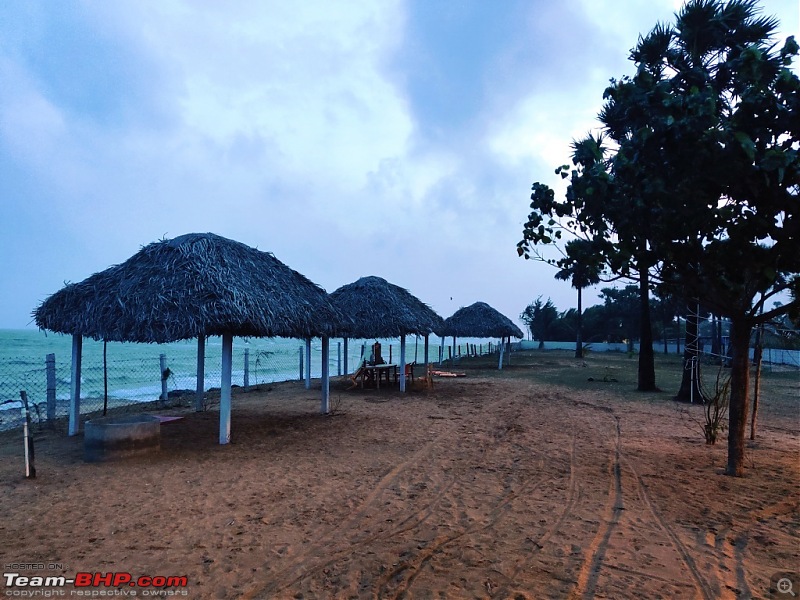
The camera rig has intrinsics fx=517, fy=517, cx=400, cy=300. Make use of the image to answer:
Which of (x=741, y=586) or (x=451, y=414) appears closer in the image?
(x=741, y=586)

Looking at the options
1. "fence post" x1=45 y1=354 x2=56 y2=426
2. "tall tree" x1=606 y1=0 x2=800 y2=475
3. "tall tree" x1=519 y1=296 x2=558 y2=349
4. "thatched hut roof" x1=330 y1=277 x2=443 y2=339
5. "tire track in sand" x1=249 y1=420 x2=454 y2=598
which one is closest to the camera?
"tire track in sand" x1=249 y1=420 x2=454 y2=598

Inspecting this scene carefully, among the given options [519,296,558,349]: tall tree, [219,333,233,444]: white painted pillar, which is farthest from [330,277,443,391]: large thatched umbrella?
[519,296,558,349]: tall tree

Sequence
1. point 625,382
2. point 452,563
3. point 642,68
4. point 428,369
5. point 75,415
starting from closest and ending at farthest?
point 452,563 → point 642,68 → point 75,415 → point 428,369 → point 625,382

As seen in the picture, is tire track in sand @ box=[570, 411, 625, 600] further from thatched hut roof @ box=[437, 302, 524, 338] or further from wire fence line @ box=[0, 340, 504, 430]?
thatched hut roof @ box=[437, 302, 524, 338]

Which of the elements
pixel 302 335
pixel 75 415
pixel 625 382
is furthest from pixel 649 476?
pixel 625 382

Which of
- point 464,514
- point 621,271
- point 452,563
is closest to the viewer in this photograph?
point 452,563

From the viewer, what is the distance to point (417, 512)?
A: 16.2 ft

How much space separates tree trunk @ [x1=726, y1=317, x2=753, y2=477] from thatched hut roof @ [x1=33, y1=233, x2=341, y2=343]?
6.11 m

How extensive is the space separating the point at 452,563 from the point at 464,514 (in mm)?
1106

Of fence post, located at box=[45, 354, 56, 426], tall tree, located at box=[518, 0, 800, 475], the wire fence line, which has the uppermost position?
tall tree, located at box=[518, 0, 800, 475]

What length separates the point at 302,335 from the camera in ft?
29.1

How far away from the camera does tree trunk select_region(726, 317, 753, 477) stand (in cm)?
589

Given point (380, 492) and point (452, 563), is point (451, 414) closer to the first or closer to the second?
point (380, 492)

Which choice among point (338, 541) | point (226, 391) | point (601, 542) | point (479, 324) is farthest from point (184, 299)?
point (479, 324)
